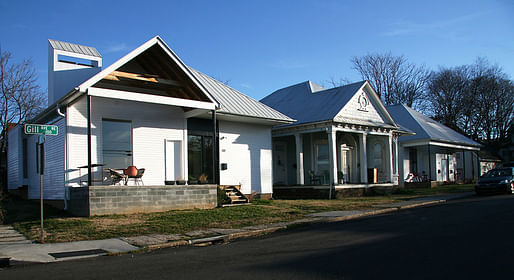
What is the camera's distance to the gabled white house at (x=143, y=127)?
1447cm

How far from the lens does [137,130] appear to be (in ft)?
52.9

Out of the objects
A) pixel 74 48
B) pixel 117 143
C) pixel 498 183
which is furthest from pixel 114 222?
pixel 498 183

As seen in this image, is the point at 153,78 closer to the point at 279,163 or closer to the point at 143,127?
the point at 143,127

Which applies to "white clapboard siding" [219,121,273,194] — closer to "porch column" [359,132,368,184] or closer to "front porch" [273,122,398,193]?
"front porch" [273,122,398,193]

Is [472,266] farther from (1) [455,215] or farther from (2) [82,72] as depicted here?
(2) [82,72]

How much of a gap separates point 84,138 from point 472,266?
12.8 meters

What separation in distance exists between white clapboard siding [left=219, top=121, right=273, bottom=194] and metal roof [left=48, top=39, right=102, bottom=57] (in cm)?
690

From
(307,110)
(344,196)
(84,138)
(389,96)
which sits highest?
(389,96)

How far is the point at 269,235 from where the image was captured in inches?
412

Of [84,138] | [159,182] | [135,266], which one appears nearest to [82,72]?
[84,138]

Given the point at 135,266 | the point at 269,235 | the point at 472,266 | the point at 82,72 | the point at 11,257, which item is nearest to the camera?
the point at 472,266

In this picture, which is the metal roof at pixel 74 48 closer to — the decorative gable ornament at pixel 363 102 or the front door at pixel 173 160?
the front door at pixel 173 160

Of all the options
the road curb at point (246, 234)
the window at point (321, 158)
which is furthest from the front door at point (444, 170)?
the road curb at point (246, 234)

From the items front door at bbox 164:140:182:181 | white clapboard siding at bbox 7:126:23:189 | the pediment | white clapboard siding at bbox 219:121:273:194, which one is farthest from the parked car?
white clapboard siding at bbox 7:126:23:189
